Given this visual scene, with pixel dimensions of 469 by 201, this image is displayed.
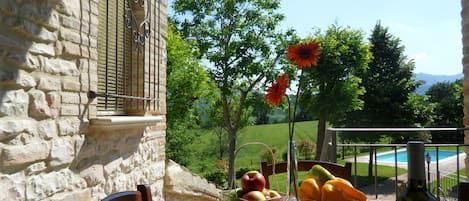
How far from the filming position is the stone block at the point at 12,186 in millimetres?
1544

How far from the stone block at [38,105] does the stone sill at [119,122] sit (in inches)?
16.5

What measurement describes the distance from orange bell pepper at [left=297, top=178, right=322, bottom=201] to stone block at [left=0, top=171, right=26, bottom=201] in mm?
1164

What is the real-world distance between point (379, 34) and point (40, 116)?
1360cm

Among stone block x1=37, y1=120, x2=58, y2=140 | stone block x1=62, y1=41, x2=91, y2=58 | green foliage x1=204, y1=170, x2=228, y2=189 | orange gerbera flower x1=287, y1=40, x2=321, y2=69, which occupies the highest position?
stone block x1=62, y1=41, x2=91, y2=58

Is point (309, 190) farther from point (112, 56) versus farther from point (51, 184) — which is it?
point (112, 56)

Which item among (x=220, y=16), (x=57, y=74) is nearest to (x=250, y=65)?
(x=220, y=16)

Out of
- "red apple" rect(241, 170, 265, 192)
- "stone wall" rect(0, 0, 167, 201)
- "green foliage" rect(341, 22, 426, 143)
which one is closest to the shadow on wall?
"stone wall" rect(0, 0, 167, 201)

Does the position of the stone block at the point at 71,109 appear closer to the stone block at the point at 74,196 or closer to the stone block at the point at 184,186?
the stone block at the point at 74,196

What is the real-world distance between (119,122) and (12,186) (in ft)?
2.89

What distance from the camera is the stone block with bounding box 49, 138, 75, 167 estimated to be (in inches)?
75.2

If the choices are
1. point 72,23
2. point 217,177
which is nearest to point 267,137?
point 217,177

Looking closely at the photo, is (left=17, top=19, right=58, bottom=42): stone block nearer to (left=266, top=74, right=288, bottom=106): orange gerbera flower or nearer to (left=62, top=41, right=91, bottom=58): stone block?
(left=62, top=41, right=91, bottom=58): stone block

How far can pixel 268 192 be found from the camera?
1.29m

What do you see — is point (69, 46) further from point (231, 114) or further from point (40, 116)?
point (231, 114)
